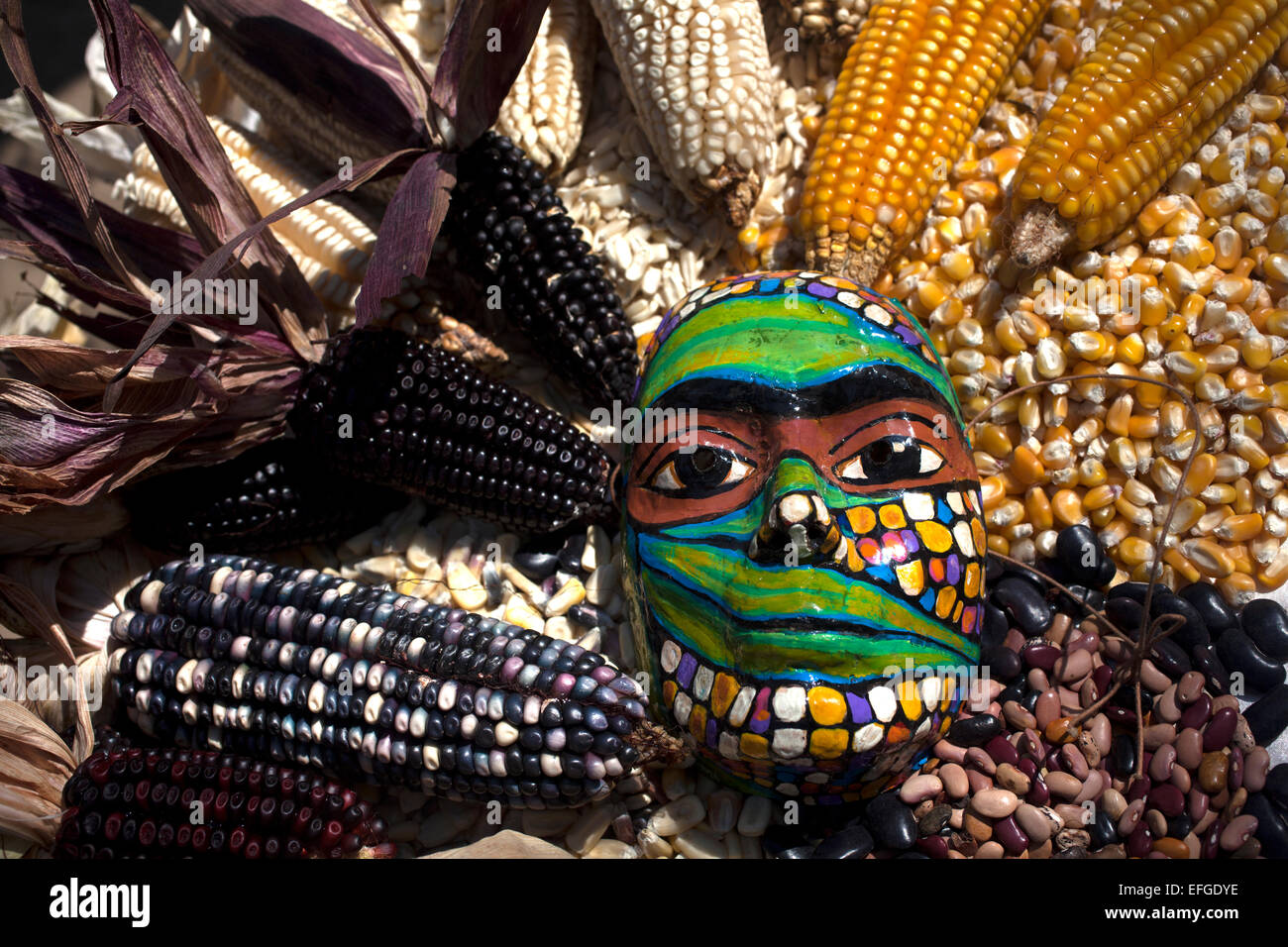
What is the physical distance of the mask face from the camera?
142cm

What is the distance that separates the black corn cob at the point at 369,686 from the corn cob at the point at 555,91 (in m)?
1.08

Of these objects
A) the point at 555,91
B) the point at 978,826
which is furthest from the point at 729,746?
the point at 555,91

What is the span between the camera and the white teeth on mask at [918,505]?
149 cm

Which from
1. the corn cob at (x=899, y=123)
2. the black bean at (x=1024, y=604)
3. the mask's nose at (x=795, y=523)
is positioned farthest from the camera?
the corn cob at (x=899, y=123)

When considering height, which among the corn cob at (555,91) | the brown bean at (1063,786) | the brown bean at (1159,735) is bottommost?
the brown bean at (1063,786)

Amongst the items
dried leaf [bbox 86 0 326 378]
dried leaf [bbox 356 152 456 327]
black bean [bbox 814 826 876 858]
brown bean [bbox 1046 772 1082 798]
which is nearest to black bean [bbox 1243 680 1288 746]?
brown bean [bbox 1046 772 1082 798]

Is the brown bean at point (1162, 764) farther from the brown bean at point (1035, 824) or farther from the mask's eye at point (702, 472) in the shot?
the mask's eye at point (702, 472)

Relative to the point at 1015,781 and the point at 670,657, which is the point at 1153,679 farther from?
the point at 670,657

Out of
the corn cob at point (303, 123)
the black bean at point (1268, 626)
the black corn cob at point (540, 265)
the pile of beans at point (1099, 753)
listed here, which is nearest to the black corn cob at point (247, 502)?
the black corn cob at point (540, 265)

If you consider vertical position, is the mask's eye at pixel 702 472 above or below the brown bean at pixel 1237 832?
above

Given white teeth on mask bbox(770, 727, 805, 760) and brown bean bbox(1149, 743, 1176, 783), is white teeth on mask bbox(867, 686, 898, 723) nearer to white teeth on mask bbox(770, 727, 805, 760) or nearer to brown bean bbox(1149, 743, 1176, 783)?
white teeth on mask bbox(770, 727, 805, 760)

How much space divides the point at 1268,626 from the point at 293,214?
2261 millimetres

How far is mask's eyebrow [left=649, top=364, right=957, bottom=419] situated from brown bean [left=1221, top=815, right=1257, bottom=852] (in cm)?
86

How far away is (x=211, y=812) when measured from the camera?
1.65 m
